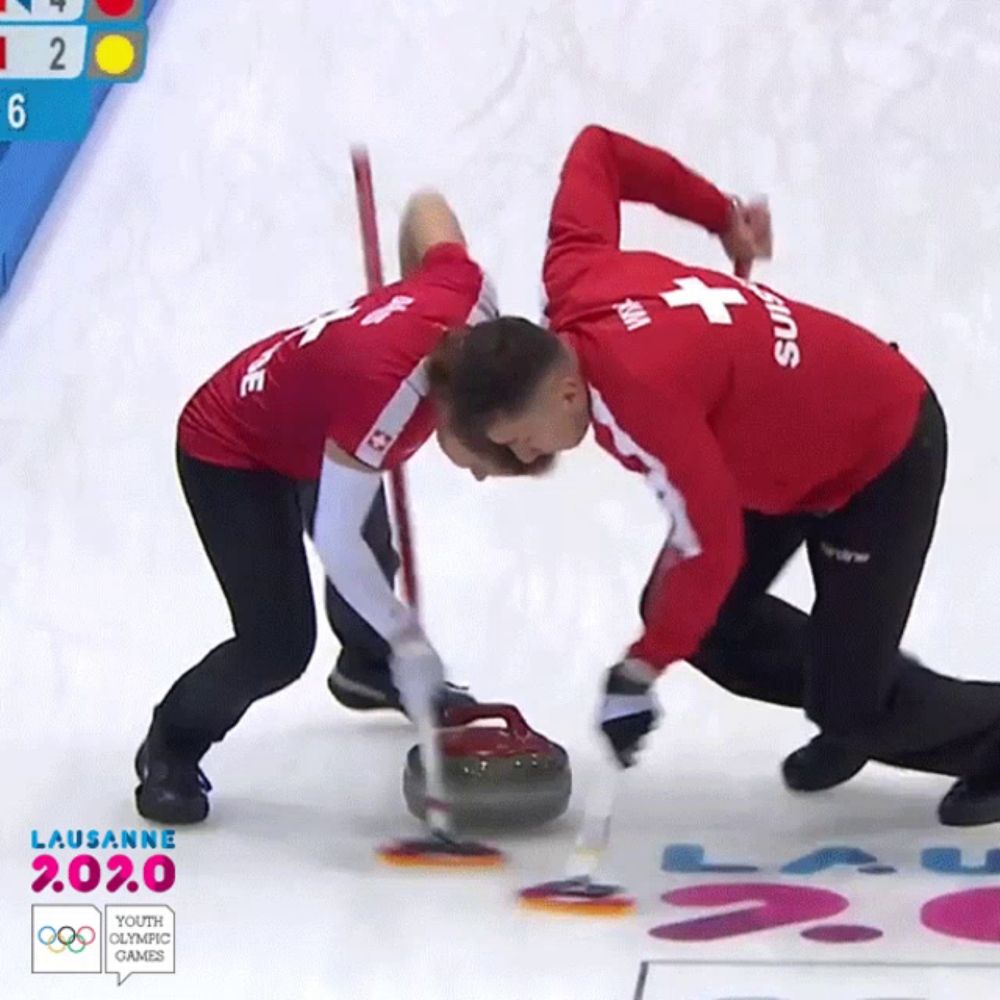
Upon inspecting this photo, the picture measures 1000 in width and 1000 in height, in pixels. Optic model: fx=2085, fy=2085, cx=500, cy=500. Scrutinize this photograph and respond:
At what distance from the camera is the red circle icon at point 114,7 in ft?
11.6

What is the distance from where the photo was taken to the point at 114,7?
142 inches

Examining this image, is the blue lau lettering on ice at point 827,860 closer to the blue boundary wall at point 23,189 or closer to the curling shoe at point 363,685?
the curling shoe at point 363,685

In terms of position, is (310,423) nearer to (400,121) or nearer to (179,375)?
(179,375)

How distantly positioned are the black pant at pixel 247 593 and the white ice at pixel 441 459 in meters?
0.13

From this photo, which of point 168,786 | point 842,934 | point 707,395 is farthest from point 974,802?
point 168,786

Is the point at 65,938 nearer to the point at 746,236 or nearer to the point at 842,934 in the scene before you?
the point at 842,934

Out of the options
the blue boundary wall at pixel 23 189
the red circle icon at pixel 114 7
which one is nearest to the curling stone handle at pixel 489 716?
the red circle icon at pixel 114 7

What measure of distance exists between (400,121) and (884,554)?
256 centimetres

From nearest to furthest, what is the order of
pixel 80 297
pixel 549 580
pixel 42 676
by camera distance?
1. pixel 42 676
2. pixel 549 580
3. pixel 80 297

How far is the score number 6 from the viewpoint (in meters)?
3.60

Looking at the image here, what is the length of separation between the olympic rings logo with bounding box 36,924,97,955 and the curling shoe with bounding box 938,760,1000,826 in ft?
3.06

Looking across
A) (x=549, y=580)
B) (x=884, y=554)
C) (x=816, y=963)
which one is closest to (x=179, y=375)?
(x=549, y=580)

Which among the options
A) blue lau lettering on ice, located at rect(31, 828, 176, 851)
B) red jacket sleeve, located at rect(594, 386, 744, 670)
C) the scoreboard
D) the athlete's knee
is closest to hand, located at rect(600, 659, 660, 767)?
red jacket sleeve, located at rect(594, 386, 744, 670)

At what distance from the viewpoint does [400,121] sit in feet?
14.5
